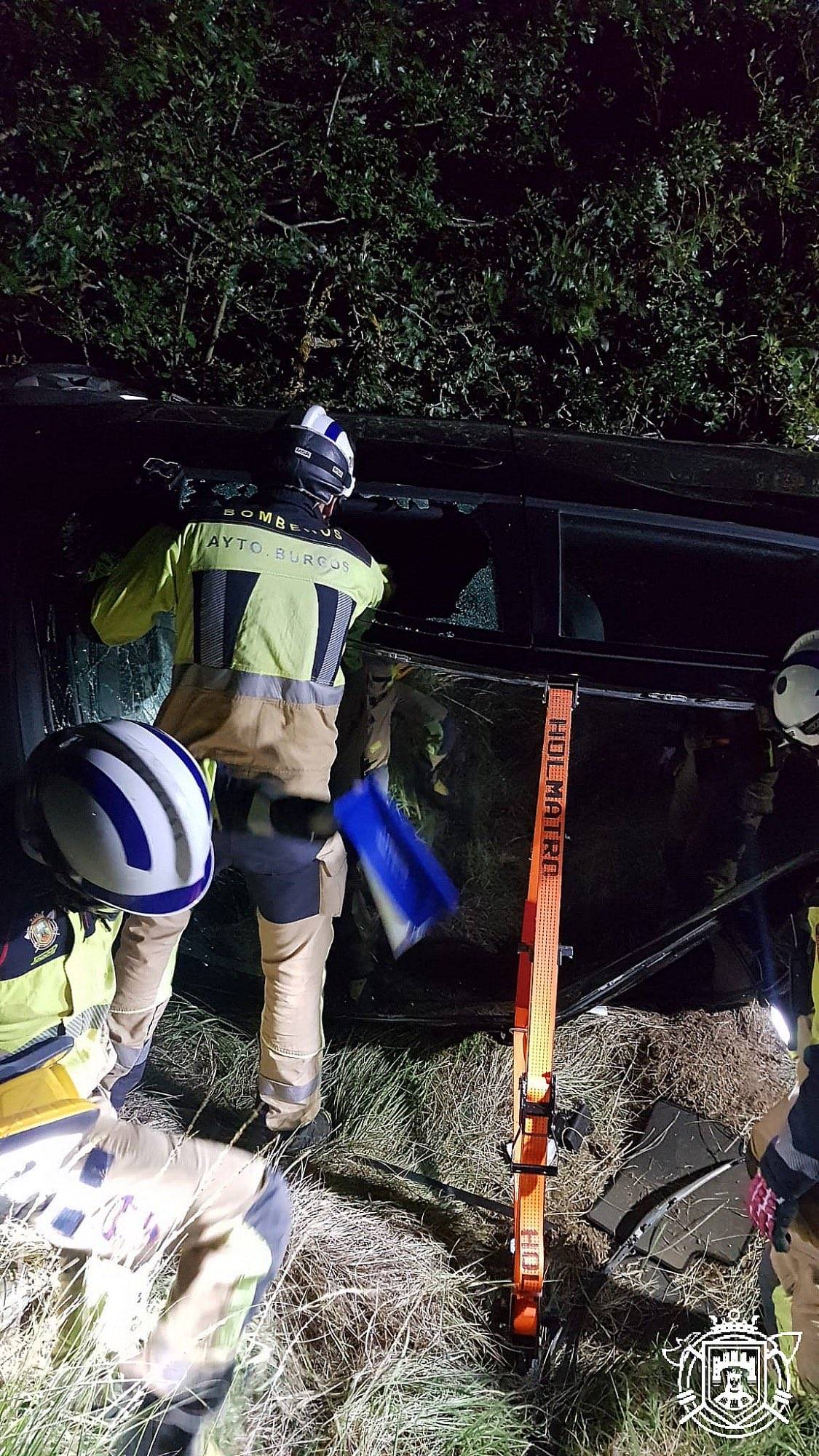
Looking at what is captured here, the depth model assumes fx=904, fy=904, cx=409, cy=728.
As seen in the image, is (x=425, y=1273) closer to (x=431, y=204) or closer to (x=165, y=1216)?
(x=165, y=1216)

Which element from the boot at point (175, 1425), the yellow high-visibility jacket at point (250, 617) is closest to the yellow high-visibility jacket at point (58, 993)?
the boot at point (175, 1425)

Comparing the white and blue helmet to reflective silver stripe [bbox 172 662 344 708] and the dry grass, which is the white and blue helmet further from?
the dry grass

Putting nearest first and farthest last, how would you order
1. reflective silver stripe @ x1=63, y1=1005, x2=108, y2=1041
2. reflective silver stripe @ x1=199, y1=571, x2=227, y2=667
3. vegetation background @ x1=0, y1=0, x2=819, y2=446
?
reflective silver stripe @ x1=63, y1=1005, x2=108, y2=1041 → reflective silver stripe @ x1=199, y1=571, x2=227, y2=667 → vegetation background @ x1=0, y1=0, x2=819, y2=446

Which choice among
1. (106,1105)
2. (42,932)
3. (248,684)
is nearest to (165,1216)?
(106,1105)

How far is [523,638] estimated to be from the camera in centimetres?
211

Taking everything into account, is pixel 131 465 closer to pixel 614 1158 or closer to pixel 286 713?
pixel 286 713

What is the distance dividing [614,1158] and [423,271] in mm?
4558

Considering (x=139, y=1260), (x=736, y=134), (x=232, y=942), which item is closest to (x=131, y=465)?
(x=232, y=942)

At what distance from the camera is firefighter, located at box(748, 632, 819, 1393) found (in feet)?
6.41

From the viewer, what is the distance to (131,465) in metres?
2.30

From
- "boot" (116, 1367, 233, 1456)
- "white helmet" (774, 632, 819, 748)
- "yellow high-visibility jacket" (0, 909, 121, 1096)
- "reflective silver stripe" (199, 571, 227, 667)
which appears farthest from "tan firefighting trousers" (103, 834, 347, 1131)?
"white helmet" (774, 632, 819, 748)

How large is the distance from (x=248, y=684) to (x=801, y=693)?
1.31m

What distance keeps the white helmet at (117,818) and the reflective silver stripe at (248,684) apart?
577mm

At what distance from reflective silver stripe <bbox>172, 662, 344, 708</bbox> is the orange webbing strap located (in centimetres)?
64
